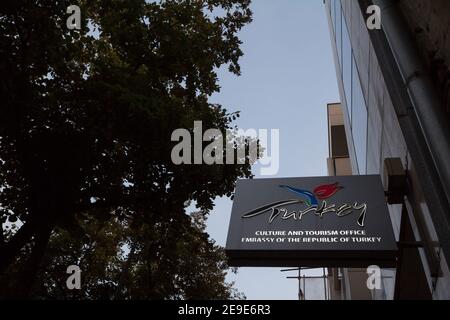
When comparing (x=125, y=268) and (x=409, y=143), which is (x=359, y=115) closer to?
(x=409, y=143)

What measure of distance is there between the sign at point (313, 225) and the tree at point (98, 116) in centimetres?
411

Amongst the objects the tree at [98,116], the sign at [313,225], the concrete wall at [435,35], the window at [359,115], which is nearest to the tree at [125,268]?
the tree at [98,116]

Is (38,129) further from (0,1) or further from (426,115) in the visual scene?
(426,115)

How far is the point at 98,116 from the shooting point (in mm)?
8727

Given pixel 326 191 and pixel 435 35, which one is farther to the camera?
pixel 326 191

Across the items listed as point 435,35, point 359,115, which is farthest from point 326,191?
point 359,115

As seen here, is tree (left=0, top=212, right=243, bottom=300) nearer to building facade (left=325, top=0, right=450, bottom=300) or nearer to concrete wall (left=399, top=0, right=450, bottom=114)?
building facade (left=325, top=0, right=450, bottom=300)

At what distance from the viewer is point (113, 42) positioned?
973cm

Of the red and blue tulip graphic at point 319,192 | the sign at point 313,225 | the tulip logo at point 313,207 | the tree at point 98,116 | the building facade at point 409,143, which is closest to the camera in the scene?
the building facade at point 409,143

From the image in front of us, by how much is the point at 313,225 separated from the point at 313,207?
Answer: 41 cm

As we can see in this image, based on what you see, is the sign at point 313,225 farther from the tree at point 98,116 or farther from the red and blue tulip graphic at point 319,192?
the tree at point 98,116

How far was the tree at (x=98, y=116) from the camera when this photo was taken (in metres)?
7.97

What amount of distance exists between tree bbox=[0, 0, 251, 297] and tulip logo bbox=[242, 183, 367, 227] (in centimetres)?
419
